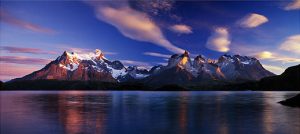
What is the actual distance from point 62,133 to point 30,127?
8.63m

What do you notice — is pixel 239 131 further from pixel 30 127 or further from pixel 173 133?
pixel 30 127

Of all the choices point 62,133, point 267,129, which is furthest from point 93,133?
point 267,129

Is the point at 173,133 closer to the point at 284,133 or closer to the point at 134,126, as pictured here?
the point at 134,126

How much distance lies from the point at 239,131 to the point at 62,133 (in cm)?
2439

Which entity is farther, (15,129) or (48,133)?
(15,129)

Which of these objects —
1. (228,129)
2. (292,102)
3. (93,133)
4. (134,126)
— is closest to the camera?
(93,133)

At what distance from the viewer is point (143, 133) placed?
4072cm

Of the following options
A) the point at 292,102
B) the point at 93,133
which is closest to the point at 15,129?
the point at 93,133

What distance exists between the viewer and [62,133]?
134 feet

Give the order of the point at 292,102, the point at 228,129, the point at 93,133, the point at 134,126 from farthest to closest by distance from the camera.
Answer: the point at 292,102, the point at 134,126, the point at 228,129, the point at 93,133

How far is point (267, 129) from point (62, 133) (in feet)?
96.5

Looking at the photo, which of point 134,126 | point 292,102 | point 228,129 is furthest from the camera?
point 292,102

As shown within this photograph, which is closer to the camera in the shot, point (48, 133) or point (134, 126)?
point (48, 133)

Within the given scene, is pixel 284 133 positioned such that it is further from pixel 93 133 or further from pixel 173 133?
pixel 93 133
